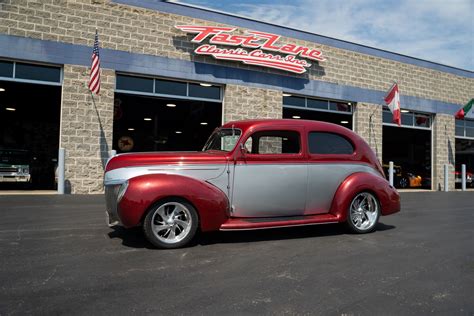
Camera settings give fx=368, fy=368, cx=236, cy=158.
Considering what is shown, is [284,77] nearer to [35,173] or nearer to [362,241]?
[362,241]

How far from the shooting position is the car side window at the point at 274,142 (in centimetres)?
→ 561

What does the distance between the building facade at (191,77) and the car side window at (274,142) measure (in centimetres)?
831

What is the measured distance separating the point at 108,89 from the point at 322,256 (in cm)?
1036

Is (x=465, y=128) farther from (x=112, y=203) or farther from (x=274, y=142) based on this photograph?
(x=112, y=203)

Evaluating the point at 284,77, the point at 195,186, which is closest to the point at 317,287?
the point at 195,186

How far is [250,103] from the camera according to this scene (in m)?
15.0

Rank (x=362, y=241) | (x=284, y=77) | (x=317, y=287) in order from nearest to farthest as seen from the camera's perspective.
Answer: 1. (x=317, y=287)
2. (x=362, y=241)
3. (x=284, y=77)

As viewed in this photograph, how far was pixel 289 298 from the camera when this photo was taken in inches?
126

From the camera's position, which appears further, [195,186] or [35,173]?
[35,173]

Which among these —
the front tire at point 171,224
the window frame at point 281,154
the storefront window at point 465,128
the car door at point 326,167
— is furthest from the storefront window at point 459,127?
the front tire at point 171,224

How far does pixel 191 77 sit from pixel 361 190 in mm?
9445

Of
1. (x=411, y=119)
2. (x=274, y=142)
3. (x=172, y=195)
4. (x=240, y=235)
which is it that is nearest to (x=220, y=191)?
(x=172, y=195)

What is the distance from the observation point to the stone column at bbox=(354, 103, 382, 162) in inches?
696

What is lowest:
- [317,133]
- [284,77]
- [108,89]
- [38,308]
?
[38,308]
